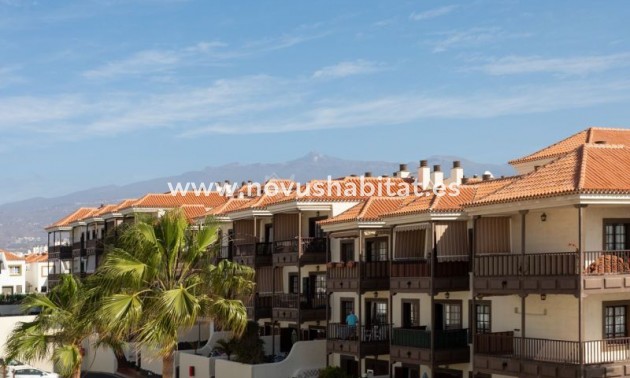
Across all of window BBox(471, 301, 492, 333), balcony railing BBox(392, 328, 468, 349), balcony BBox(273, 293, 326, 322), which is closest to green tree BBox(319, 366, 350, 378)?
balcony BBox(273, 293, 326, 322)

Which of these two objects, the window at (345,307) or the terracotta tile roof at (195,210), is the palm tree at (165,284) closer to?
the window at (345,307)

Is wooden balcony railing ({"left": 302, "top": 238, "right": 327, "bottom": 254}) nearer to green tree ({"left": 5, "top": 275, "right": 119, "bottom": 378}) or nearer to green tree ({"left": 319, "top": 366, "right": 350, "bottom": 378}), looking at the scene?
green tree ({"left": 319, "top": 366, "right": 350, "bottom": 378})

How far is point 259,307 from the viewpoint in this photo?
189 ft

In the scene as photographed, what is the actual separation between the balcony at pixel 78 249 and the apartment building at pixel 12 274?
51529 millimetres

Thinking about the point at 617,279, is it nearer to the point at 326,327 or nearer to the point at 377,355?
the point at 377,355

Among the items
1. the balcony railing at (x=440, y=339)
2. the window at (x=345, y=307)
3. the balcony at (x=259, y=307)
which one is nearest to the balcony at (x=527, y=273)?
the balcony railing at (x=440, y=339)

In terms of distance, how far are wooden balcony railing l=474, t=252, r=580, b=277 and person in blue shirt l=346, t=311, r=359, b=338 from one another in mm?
10343

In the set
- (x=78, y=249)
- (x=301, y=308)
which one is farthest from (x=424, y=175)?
(x=78, y=249)

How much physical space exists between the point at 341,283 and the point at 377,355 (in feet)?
13.6

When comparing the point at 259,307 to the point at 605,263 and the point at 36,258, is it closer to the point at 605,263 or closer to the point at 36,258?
the point at 605,263

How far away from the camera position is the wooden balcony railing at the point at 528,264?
34.3m

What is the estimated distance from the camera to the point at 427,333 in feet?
136

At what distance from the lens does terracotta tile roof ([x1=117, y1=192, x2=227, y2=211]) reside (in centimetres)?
7656

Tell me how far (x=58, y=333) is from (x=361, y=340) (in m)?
14.0
